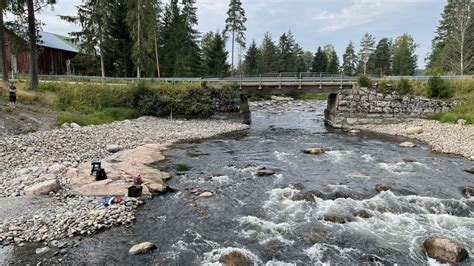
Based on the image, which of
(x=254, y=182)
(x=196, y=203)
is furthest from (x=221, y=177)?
(x=196, y=203)

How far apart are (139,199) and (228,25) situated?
2054 inches

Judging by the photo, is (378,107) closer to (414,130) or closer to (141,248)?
(414,130)

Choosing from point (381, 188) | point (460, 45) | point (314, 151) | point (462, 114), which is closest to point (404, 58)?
point (460, 45)

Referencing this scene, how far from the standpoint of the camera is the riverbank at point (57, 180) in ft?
33.8

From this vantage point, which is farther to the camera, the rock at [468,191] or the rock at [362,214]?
the rock at [468,191]

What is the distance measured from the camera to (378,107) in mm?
35250

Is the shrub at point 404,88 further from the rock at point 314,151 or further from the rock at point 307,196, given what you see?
the rock at point 307,196

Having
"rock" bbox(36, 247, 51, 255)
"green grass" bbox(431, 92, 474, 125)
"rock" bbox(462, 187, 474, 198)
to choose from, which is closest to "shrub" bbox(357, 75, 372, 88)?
"green grass" bbox(431, 92, 474, 125)

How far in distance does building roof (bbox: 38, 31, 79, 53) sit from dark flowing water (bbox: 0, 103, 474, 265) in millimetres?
35189

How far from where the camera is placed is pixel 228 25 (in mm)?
60188

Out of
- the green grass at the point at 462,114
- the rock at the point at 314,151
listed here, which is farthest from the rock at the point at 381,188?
the green grass at the point at 462,114

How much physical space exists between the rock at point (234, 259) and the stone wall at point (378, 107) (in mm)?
29030

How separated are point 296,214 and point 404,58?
286ft

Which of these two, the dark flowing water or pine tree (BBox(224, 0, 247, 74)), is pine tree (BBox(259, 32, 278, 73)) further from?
the dark flowing water
